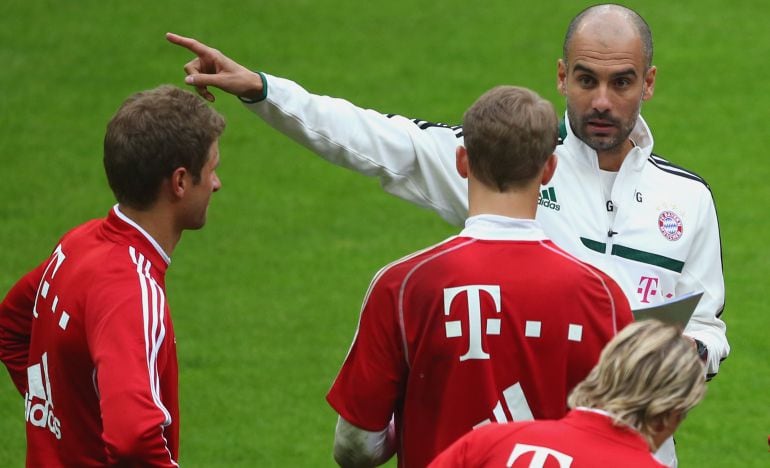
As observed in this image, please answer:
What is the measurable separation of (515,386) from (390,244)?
6.43m

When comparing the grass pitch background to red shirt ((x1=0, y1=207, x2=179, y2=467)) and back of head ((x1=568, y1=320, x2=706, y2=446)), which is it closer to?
red shirt ((x1=0, y1=207, x2=179, y2=467))

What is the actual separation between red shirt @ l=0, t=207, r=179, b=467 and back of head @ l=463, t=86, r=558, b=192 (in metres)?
0.94

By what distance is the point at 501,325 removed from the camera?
3.62 meters

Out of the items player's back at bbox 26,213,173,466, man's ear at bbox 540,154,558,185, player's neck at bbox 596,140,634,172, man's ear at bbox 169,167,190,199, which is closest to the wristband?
man's ear at bbox 169,167,190,199

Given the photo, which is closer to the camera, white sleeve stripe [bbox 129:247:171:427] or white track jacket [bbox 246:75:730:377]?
white sleeve stripe [bbox 129:247:171:427]

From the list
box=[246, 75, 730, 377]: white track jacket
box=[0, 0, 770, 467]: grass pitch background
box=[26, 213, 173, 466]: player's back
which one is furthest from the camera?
box=[0, 0, 770, 467]: grass pitch background

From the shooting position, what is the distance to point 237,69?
4.35 meters

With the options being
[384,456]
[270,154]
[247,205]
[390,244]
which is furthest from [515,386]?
[270,154]

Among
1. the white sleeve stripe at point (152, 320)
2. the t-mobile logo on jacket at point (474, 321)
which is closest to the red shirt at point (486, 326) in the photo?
the t-mobile logo on jacket at point (474, 321)

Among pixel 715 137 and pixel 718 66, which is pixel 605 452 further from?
pixel 718 66

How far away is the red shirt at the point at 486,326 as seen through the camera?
11.9 feet

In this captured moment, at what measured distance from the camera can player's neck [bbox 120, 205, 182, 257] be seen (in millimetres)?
4023

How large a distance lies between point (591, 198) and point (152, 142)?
57.9 inches

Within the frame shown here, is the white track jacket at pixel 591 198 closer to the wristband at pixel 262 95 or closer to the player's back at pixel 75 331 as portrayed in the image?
the wristband at pixel 262 95
